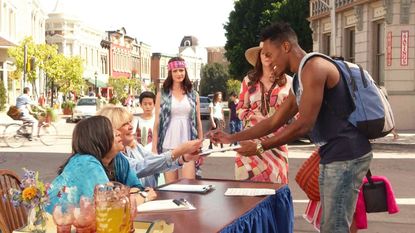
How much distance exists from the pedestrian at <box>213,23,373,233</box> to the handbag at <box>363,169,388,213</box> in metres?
0.65

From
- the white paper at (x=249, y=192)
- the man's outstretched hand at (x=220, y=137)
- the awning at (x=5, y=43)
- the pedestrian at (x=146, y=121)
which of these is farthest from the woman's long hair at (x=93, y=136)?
the awning at (x=5, y=43)

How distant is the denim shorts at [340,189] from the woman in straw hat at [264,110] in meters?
1.50

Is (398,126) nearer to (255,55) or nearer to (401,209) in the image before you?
(401,209)

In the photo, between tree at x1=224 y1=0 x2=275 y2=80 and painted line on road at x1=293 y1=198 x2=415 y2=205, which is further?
tree at x1=224 y1=0 x2=275 y2=80

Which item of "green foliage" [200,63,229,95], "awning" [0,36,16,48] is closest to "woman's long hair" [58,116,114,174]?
"awning" [0,36,16,48]

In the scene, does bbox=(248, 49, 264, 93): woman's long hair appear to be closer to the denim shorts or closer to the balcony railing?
the denim shorts

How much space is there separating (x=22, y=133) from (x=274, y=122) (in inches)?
606

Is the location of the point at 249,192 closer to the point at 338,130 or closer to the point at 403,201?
the point at 338,130

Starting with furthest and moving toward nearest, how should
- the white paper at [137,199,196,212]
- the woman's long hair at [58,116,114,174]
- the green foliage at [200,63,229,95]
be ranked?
the green foliage at [200,63,229,95] → the white paper at [137,199,196,212] → the woman's long hair at [58,116,114,174]

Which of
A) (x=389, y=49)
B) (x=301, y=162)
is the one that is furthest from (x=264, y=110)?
(x=389, y=49)

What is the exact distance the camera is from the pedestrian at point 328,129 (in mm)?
3473

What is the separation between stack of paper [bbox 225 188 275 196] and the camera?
3965 millimetres

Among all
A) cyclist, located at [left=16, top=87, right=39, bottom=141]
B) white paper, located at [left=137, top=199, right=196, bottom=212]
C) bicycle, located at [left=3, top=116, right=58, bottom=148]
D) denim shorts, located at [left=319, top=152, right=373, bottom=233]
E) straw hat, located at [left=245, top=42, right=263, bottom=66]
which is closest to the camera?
white paper, located at [left=137, top=199, right=196, bottom=212]

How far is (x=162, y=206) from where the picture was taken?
3.41 meters
